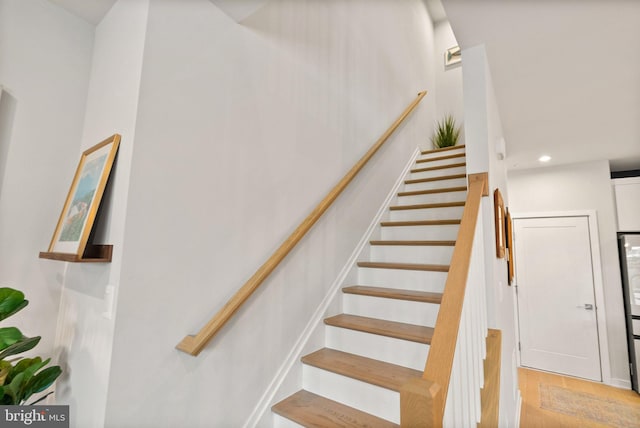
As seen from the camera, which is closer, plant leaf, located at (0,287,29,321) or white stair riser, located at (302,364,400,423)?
plant leaf, located at (0,287,29,321)

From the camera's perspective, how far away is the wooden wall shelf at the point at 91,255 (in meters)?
1.20

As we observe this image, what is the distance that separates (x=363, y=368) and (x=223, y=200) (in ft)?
4.04

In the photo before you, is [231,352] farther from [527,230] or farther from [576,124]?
[527,230]

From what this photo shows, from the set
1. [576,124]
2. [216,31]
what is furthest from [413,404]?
[576,124]

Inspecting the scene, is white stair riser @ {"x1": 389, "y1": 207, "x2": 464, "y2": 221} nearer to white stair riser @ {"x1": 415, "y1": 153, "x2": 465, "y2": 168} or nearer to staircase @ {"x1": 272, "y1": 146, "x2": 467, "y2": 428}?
staircase @ {"x1": 272, "y1": 146, "x2": 467, "y2": 428}

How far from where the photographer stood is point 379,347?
188 cm

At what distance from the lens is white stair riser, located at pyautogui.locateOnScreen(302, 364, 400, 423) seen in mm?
1567

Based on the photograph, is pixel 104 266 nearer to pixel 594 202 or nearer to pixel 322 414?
pixel 322 414

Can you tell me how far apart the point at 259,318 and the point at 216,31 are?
1509 millimetres

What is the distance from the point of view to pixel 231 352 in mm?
1517

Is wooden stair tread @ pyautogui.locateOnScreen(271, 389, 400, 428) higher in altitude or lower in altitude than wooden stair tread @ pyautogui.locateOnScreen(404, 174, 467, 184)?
lower

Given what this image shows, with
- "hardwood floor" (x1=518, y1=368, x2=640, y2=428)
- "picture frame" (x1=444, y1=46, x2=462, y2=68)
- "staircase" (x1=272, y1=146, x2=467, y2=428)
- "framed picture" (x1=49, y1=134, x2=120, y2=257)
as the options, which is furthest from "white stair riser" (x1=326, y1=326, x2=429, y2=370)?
"picture frame" (x1=444, y1=46, x2=462, y2=68)

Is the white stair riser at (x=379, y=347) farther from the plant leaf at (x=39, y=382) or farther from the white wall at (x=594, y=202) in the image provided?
Answer: the white wall at (x=594, y=202)

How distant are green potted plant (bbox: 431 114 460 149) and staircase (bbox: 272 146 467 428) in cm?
181
